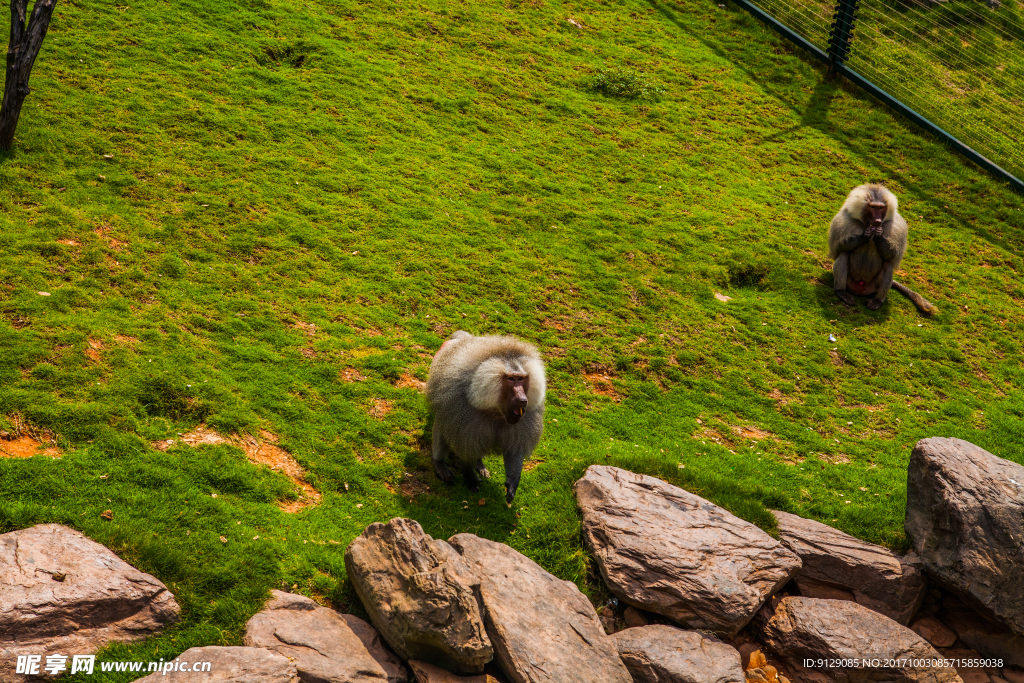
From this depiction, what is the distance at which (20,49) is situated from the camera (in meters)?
8.84

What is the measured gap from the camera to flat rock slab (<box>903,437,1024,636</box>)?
21.9 feet

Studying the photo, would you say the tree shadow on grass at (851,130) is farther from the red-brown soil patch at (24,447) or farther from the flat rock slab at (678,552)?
the red-brown soil patch at (24,447)

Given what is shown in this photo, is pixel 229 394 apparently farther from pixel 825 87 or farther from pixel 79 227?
pixel 825 87

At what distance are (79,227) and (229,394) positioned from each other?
333 centimetres

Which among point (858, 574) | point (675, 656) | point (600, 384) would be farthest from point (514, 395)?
point (858, 574)

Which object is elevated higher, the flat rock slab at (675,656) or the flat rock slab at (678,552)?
the flat rock slab at (678,552)

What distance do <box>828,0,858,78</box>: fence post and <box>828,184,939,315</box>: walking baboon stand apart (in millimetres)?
6604

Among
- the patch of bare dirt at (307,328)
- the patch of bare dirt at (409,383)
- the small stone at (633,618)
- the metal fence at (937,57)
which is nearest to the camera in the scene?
the small stone at (633,618)

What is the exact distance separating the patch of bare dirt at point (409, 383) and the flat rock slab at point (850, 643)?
4.20 m

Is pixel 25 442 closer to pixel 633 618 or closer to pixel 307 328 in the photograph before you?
pixel 307 328

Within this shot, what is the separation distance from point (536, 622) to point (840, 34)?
15404 millimetres

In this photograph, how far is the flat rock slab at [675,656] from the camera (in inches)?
233

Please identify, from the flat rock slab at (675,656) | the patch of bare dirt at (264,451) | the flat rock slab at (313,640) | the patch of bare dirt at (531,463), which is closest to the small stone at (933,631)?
the flat rock slab at (675,656)

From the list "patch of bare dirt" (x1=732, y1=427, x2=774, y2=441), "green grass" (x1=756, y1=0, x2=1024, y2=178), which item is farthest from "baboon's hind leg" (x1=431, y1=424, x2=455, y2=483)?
"green grass" (x1=756, y1=0, x2=1024, y2=178)
